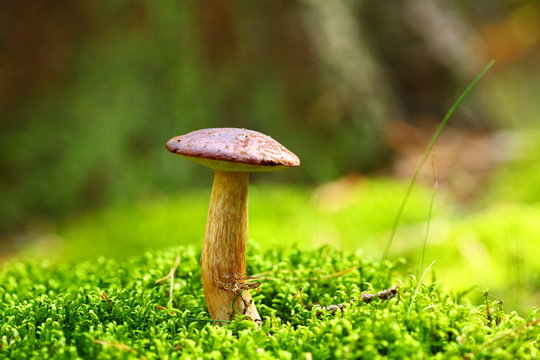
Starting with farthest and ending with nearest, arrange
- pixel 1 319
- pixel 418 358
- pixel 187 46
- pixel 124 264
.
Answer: pixel 187 46 → pixel 124 264 → pixel 1 319 → pixel 418 358

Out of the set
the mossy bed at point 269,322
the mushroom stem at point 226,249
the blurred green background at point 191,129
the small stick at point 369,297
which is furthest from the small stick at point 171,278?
the blurred green background at point 191,129

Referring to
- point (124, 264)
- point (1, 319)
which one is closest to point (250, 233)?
point (124, 264)

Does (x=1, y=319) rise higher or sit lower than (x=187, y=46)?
lower

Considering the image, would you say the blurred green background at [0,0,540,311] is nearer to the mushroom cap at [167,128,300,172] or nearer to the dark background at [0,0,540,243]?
the dark background at [0,0,540,243]

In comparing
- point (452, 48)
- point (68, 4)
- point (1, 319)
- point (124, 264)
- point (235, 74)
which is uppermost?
point (452, 48)

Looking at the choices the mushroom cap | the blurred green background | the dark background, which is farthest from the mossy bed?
the dark background

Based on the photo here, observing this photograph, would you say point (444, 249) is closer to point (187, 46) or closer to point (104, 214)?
point (104, 214)
